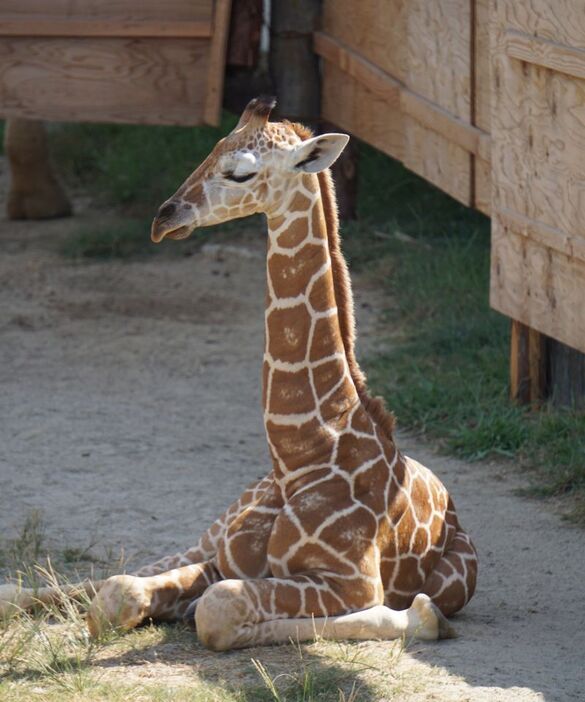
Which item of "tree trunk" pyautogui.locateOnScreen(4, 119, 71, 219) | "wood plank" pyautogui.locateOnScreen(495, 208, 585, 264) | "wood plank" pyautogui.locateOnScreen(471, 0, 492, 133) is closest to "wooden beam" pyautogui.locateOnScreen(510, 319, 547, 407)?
"wood plank" pyautogui.locateOnScreen(495, 208, 585, 264)

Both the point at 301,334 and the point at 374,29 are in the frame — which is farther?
the point at 374,29

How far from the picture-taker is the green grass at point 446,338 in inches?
236

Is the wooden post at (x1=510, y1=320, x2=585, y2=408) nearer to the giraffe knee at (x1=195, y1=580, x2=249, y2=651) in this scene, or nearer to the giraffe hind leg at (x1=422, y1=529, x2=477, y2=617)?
the giraffe hind leg at (x1=422, y1=529, x2=477, y2=617)

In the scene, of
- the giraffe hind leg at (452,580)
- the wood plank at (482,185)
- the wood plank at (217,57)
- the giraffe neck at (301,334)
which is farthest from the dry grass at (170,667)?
the wood plank at (217,57)

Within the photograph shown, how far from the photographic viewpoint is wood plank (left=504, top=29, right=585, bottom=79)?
5203 millimetres

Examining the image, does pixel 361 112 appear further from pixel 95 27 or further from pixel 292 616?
pixel 292 616

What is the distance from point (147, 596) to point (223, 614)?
320 millimetres

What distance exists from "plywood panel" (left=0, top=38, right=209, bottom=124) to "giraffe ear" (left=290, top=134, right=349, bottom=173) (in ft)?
14.2

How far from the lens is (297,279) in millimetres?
4000

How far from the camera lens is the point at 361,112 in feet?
26.0

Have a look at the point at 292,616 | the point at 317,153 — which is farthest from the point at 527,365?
the point at 292,616

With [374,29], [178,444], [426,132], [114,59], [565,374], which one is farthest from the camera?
[114,59]

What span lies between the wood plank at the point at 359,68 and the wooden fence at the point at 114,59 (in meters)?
0.68

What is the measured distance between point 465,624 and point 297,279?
1.25m
